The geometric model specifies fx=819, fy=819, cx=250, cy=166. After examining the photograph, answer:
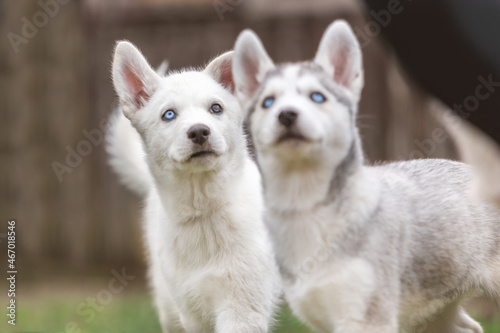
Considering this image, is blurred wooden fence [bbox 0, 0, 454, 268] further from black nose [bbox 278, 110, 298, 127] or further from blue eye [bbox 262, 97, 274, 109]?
black nose [bbox 278, 110, 298, 127]

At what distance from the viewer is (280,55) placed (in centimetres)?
999

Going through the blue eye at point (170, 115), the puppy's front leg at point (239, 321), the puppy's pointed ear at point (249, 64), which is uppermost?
the puppy's pointed ear at point (249, 64)

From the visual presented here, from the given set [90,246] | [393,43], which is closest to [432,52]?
[393,43]

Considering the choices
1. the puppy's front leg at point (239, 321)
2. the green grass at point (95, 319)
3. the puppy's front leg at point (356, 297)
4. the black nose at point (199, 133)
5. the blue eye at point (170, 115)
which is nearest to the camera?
the puppy's front leg at point (356, 297)

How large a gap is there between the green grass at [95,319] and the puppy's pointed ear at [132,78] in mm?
2131

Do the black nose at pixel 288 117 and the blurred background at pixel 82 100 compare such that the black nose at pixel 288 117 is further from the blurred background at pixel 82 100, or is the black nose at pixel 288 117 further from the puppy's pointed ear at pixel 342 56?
the blurred background at pixel 82 100

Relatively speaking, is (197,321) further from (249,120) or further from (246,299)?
(249,120)

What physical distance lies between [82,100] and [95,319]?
4056 millimetres

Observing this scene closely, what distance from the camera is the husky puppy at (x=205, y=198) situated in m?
4.28

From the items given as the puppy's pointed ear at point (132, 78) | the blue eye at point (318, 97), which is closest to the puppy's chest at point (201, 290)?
the puppy's pointed ear at point (132, 78)

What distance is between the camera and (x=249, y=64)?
3.56 m

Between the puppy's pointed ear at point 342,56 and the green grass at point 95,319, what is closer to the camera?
the puppy's pointed ear at point 342,56

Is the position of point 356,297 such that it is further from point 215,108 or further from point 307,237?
point 215,108

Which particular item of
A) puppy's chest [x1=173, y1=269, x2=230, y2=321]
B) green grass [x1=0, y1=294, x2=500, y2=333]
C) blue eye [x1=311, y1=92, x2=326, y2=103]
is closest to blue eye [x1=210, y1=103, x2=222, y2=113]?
puppy's chest [x1=173, y1=269, x2=230, y2=321]
